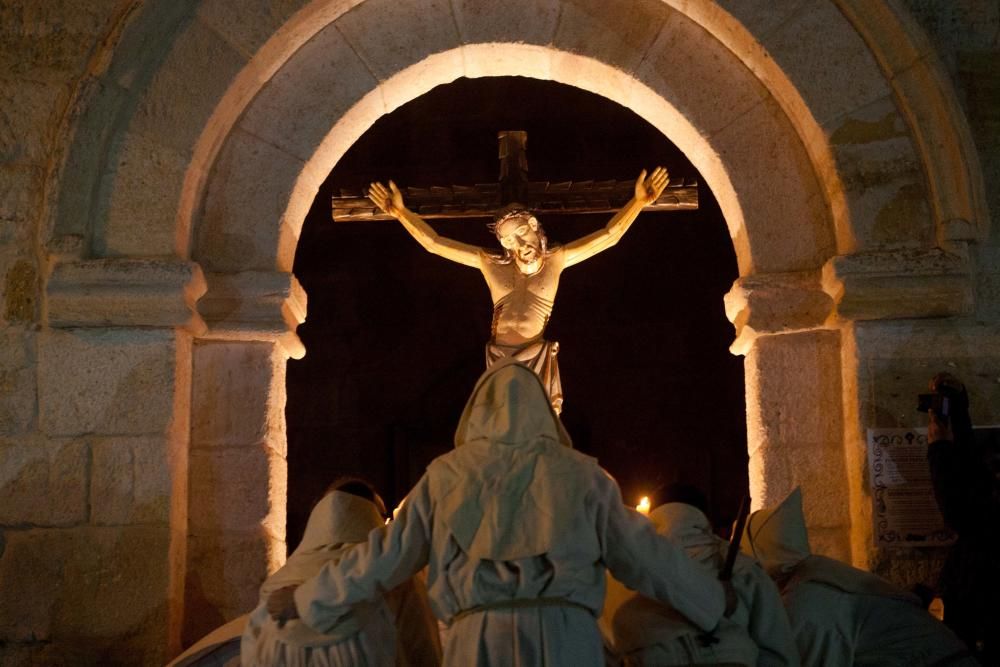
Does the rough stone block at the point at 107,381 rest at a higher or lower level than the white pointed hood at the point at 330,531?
higher

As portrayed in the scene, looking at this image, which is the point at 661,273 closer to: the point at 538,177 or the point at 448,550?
the point at 538,177

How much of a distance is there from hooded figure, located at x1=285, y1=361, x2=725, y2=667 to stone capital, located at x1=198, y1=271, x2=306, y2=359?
1871 mm

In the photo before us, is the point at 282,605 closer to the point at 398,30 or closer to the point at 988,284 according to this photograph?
the point at 398,30

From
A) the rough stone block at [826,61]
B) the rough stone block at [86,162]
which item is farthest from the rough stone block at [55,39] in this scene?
the rough stone block at [826,61]

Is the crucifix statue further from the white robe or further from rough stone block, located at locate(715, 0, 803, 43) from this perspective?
the white robe

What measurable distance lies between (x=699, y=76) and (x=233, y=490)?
2811mm

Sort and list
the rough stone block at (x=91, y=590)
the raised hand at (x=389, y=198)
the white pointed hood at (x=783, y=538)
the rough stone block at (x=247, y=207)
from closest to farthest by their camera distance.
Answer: the white pointed hood at (x=783, y=538) < the rough stone block at (x=91, y=590) < the rough stone block at (x=247, y=207) < the raised hand at (x=389, y=198)

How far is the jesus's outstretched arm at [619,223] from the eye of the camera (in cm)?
664

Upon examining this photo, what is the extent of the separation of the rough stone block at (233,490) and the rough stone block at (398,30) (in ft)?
6.18

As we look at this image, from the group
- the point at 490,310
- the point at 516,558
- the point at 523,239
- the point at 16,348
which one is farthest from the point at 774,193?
the point at 490,310

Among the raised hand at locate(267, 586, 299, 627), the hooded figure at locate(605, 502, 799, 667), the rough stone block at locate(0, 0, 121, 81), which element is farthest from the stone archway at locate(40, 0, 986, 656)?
the hooded figure at locate(605, 502, 799, 667)

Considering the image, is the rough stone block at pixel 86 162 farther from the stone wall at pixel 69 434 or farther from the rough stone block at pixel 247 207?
the rough stone block at pixel 247 207

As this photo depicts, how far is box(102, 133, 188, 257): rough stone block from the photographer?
232 inches

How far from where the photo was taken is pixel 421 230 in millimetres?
6777
